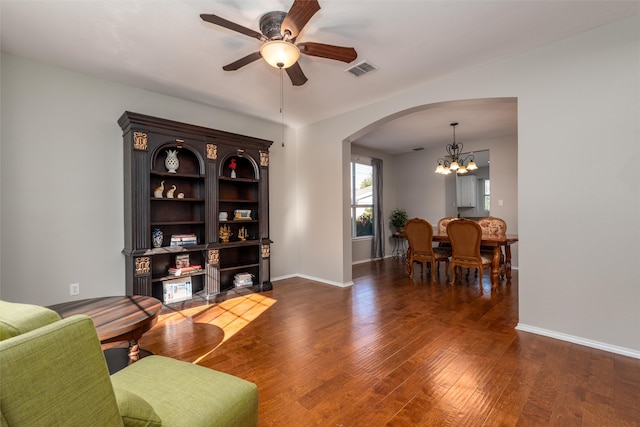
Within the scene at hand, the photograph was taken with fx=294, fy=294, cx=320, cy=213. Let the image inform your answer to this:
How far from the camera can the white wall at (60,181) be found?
2.91 metres

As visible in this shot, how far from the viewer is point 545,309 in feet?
9.20

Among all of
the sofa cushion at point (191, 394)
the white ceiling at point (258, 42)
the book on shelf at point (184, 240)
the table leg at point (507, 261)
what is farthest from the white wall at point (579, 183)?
the book on shelf at point (184, 240)

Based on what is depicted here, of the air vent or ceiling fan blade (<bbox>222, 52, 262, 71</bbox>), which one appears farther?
the air vent

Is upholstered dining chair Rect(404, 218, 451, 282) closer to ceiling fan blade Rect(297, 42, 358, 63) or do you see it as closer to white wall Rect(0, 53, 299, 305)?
ceiling fan blade Rect(297, 42, 358, 63)

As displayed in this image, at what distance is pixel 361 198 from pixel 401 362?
4.99m

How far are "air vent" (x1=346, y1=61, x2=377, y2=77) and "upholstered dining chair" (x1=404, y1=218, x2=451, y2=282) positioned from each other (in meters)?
2.47

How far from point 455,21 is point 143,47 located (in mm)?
2808

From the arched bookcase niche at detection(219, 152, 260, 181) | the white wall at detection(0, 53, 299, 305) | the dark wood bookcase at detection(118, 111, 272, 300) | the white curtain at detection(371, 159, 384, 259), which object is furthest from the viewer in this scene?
the white curtain at detection(371, 159, 384, 259)

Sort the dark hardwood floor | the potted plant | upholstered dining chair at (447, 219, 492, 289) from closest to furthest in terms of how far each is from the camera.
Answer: the dark hardwood floor
upholstered dining chair at (447, 219, 492, 289)
the potted plant

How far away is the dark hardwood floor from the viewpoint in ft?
5.67

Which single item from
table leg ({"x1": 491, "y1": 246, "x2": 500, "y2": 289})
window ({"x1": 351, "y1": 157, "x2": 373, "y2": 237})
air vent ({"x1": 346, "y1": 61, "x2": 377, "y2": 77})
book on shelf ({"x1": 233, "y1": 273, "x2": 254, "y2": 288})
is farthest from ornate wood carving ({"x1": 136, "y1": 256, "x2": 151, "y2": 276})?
table leg ({"x1": 491, "y1": 246, "x2": 500, "y2": 289})

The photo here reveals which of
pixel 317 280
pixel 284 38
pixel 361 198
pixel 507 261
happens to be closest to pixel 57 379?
pixel 284 38

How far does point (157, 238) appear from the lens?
358cm

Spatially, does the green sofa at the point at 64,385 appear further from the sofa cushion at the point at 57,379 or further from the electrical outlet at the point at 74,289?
the electrical outlet at the point at 74,289
